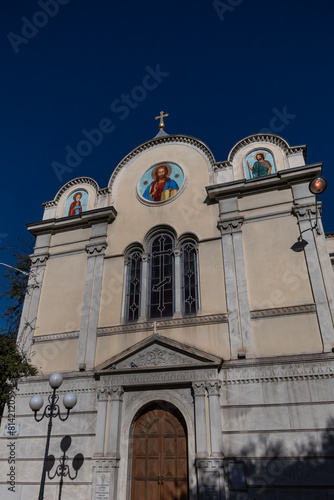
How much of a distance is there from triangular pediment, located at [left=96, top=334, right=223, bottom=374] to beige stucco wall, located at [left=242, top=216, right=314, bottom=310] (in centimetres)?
239

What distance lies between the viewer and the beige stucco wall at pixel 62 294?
46.8 ft

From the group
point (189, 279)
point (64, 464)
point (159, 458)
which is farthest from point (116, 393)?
point (189, 279)

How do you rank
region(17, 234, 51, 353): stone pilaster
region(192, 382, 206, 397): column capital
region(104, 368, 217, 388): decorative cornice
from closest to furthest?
1. region(192, 382, 206, 397): column capital
2. region(104, 368, 217, 388): decorative cornice
3. region(17, 234, 51, 353): stone pilaster

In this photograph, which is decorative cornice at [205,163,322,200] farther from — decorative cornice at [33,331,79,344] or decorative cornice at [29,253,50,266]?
decorative cornice at [29,253,50,266]

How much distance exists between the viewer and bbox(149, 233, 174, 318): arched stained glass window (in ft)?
43.5

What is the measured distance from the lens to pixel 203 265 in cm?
1330

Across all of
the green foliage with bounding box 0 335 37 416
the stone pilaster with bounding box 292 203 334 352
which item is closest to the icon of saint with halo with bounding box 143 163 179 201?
the stone pilaster with bounding box 292 203 334 352

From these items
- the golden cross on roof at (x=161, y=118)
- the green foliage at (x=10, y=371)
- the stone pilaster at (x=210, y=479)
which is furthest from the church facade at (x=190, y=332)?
the golden cross on roof at (x=161, y=118)

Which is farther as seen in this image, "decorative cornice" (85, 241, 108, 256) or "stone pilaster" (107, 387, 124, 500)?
"decorative cornice" (85, 241, 108, 256)

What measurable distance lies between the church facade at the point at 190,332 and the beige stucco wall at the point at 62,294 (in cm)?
5

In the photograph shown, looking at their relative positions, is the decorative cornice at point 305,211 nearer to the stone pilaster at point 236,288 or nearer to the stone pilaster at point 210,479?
the stone pilaster at point 236,288

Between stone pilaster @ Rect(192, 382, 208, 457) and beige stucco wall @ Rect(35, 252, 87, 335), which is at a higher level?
beige stucco wall @ Rect(35, 252, 87, 335)

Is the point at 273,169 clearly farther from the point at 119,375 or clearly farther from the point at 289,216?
the point at 119,375

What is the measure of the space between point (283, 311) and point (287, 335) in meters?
0.73
